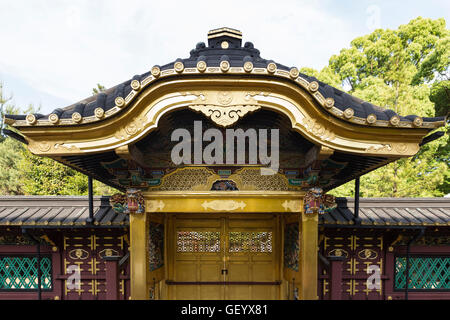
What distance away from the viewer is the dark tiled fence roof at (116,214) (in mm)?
5785

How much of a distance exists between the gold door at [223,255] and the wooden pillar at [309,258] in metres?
2.00

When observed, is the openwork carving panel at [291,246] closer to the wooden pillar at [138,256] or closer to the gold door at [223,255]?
the gold door at [223,255]

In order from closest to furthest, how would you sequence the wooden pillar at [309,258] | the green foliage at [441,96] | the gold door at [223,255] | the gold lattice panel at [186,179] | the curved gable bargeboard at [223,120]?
the curved gable bargeboard at [223,120], the wooden pillar at [309,258], the gold lattice panel at [186,179], the gold door at [223,255], the green foliage at [441,96]

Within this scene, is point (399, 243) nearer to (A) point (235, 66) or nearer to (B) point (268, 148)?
(B) point (268, 148)

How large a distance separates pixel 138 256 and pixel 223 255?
2.64m

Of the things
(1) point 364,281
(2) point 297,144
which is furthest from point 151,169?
(1) point 364,281

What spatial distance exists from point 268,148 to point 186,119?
163 centimetres

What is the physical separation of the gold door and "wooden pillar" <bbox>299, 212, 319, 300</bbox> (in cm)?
200

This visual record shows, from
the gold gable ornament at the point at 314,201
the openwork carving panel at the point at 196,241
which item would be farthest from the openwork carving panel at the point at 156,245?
the gold gable ornament at the point at 314,201

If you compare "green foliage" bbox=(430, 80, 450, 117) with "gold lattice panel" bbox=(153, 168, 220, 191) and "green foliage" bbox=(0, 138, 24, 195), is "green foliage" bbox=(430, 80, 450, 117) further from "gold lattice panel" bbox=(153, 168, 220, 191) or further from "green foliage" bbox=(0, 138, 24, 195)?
"green foliage" bbox=(0, 138, 24, 195)

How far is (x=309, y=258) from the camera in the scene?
14.7 ft

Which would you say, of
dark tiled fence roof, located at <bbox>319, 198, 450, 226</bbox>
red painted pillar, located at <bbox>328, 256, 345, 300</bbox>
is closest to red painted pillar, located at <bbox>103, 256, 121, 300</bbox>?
red painted pillar, located at <bbox>328, 256, 345, 300</bbox>

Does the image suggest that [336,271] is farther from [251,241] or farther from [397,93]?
[397,93]

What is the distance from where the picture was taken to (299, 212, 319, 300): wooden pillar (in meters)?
4.46
